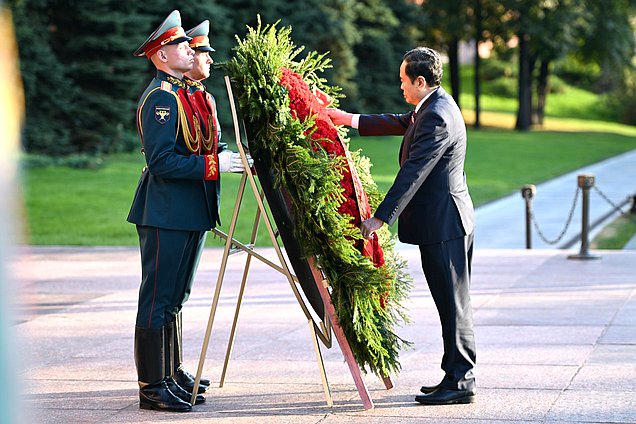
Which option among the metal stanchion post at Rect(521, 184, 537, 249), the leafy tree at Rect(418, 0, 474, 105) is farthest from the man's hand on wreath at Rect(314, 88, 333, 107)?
the leafy tree at Rect(418, 0, 474, 105)

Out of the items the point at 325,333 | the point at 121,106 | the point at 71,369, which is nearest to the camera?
the point at 325,333

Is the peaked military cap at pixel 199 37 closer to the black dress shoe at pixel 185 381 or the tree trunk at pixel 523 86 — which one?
the black dress shoe at pixel 185 381

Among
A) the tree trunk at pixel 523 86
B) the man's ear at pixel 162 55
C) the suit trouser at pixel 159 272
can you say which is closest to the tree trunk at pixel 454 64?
the tree trunk at pixel 523 86

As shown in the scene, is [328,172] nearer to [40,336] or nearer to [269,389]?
[269,389]

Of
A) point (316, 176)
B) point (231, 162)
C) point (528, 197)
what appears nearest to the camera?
point (316, 176)

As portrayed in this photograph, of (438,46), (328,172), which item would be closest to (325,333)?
(328,172)

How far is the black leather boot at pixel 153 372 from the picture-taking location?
4789 millimetres

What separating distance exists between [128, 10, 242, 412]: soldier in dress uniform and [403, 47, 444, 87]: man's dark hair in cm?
103

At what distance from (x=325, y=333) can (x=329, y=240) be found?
620 mm

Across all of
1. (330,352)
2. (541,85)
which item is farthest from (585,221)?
(541,85)

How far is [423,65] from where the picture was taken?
4.75 metres

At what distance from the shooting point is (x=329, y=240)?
4668 millimetres

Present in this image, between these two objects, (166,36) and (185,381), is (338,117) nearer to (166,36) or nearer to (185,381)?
(166,36)

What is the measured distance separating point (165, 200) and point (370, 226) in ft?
3.37
